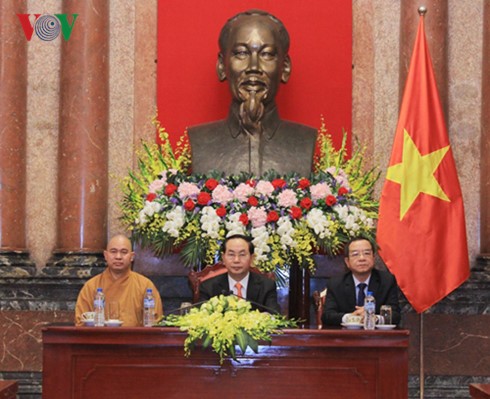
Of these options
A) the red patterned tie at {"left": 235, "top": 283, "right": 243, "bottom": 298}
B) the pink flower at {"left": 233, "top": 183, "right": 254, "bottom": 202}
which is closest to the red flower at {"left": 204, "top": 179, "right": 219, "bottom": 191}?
the pink flower at {"left": 233, "top": 183, "right": 254, "bottom": 202}

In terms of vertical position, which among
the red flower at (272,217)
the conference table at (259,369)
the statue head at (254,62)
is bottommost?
the conference table at (259,369)

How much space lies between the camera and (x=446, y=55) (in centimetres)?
822

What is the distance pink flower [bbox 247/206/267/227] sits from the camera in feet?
22.8

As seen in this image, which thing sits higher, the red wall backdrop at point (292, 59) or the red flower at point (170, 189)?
the red wall backdrop at point (292, 59)

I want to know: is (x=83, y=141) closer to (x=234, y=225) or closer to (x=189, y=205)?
(x=189, y=205)

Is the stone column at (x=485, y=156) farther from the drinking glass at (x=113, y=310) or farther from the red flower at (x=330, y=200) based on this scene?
the drinking glass at (x=113, y=310)

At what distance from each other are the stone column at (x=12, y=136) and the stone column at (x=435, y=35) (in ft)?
9.58

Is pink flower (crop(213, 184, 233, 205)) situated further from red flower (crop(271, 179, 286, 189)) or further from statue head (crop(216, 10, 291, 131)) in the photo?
statue head (crop(216, 10, 291, 131))

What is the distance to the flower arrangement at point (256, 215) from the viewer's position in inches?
274

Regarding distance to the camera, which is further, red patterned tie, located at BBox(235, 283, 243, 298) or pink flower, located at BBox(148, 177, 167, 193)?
pink flower, located at BBox(148, 177, 167, 193)

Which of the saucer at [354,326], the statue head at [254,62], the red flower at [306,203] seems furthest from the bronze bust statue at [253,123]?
the saucer at [354,326]

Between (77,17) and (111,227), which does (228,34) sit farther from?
(111,227)

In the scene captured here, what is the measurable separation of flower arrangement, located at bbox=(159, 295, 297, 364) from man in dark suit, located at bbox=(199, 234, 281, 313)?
83cm

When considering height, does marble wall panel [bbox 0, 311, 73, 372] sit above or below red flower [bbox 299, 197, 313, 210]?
below
